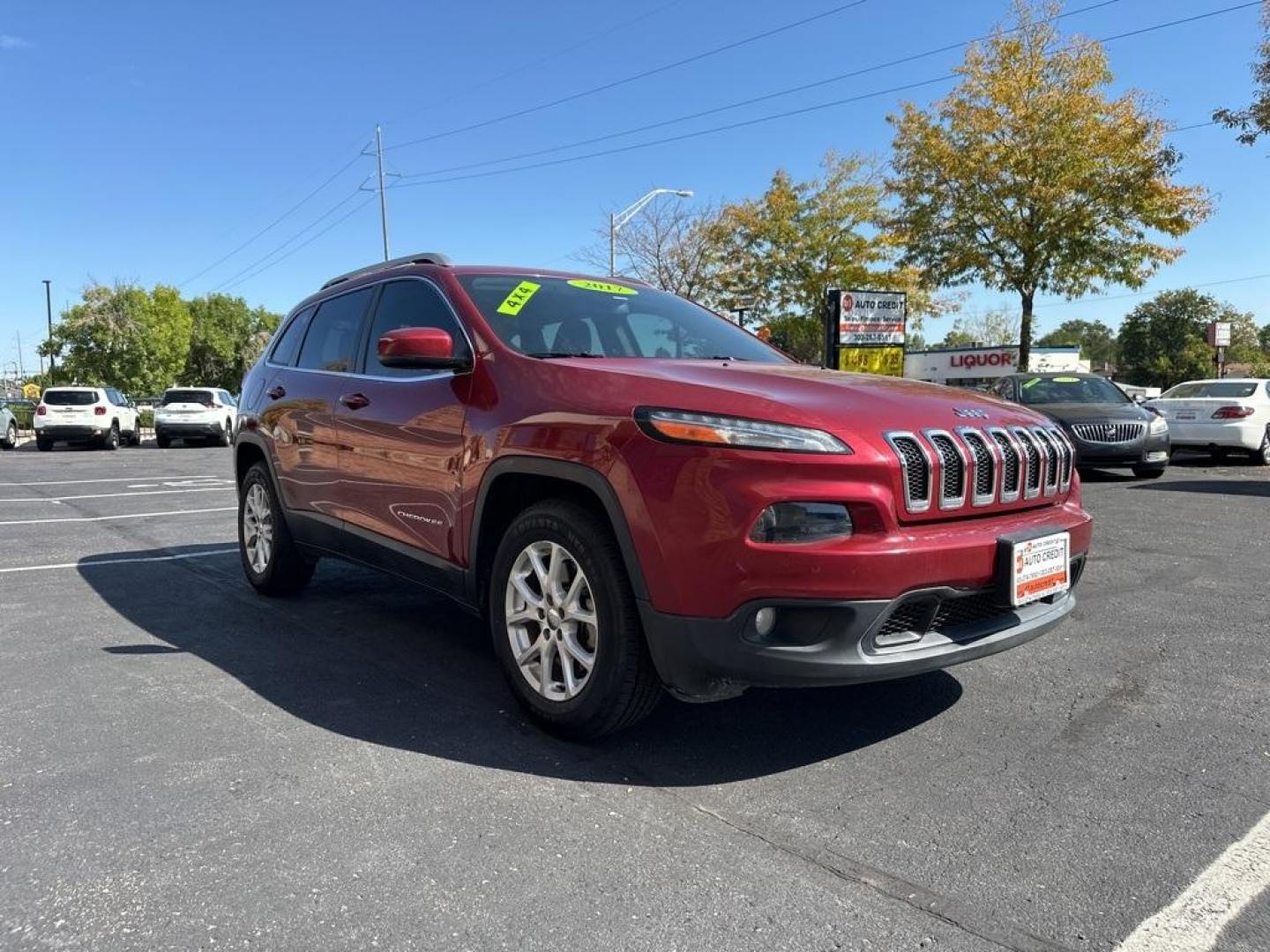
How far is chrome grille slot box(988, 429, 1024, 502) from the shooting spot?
9.81ft

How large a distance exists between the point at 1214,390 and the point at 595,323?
46.4 feet

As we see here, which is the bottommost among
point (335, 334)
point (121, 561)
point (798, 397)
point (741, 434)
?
point (121, 561)

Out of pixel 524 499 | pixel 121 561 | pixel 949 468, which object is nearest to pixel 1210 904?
pixel 949 468

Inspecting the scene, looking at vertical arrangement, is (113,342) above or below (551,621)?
above

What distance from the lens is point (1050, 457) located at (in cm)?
323

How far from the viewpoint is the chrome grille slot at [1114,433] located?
11242 mm

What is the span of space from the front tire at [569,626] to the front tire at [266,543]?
2.37 meters

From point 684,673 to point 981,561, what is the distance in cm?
99

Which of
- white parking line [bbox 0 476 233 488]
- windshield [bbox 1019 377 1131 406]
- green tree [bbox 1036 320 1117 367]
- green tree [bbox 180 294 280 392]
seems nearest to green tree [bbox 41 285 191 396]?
green tree [bbox 180 294 280 392]

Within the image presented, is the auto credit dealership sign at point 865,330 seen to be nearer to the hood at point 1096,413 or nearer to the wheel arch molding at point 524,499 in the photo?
the hood at point 1096,413

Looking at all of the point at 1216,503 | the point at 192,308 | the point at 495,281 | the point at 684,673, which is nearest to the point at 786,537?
the point at 684,673

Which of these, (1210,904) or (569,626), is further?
(569,626)

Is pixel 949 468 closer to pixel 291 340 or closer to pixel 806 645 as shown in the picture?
pixel 806 645

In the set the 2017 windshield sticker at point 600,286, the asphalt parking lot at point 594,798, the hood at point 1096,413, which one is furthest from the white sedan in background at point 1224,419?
the 2017 windshield sticker at point 600,286
